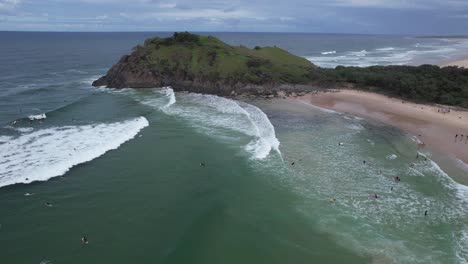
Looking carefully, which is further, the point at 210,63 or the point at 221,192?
the point at 210,63

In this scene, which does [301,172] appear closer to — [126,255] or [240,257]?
[240,257]

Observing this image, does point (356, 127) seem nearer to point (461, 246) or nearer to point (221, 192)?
point (221, 192)

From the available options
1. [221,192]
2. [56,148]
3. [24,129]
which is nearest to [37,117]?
[24,129]

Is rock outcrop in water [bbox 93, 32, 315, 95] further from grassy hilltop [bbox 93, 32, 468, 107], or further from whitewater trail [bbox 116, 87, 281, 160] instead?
whitewater trail [bbox 116, 87, 281, 160]

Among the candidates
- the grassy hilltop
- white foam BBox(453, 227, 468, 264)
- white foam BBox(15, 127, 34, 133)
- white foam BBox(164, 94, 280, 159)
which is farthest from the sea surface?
the grassy hilltop

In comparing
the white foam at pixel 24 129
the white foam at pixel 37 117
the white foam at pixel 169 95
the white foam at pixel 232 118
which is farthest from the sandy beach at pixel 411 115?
the white foam at pixel 24 129

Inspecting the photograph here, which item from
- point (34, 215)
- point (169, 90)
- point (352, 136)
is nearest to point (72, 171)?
point (34, 215)
